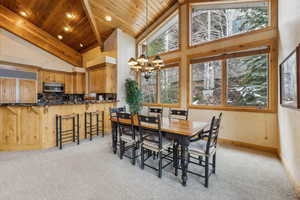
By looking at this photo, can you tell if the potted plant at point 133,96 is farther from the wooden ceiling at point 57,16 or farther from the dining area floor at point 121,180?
the wooden ceiling at point 57,16

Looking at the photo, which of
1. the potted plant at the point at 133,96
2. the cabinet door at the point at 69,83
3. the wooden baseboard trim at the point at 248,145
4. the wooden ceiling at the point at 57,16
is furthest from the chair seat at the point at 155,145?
the cabinet door at the point at 69,83

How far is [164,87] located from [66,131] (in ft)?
11.4

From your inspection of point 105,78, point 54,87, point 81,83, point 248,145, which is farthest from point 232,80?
point 54,87

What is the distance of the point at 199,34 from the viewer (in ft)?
13.7

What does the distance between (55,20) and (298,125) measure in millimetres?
7018

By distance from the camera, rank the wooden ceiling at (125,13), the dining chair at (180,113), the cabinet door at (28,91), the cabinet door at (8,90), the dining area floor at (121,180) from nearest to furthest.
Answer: the dining area floor at (121,180) < the dining chair at (180,113) < the wooden ceiling at (125,13) < the cabinet door at (8,90) < the cabinet door at (28,91)

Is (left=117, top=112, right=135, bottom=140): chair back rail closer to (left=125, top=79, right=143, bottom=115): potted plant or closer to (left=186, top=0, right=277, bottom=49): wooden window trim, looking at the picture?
(left=125, top=79, right=143, bottom=115): potted plant

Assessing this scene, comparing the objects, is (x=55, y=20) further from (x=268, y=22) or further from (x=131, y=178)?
(x=268, y=22)

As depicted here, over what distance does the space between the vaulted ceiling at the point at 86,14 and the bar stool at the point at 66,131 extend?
316cm

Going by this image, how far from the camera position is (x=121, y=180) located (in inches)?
79.2

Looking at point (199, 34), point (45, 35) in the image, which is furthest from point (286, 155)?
point (45, 35)

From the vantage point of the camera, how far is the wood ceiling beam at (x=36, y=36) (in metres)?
4.62

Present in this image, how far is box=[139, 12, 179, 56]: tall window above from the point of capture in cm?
482

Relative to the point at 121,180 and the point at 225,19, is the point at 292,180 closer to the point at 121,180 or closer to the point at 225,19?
the point at 121,180
